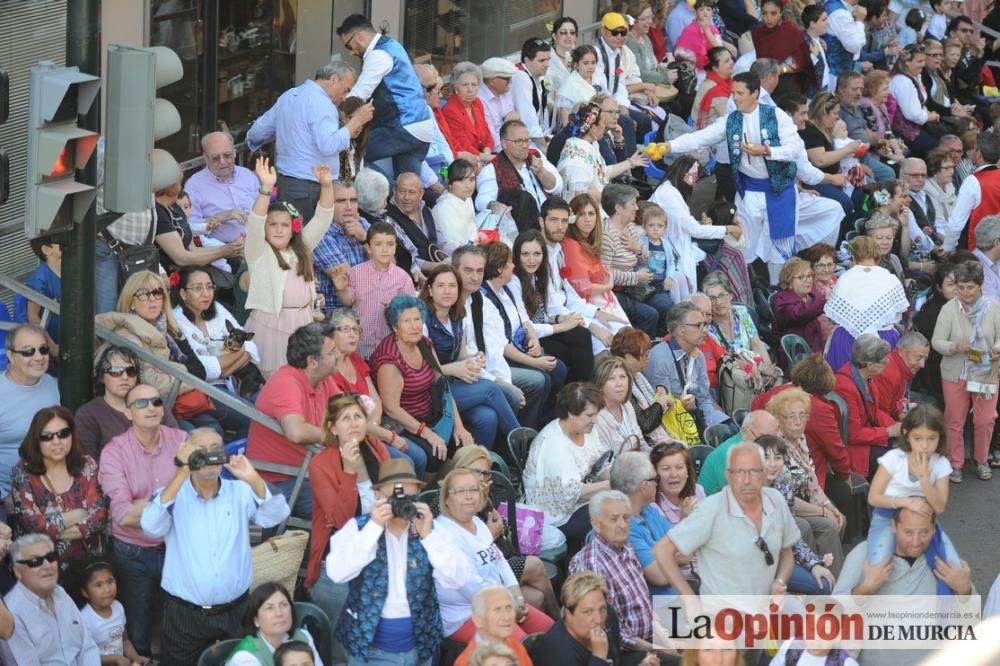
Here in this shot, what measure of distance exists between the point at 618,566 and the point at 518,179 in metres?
4.64

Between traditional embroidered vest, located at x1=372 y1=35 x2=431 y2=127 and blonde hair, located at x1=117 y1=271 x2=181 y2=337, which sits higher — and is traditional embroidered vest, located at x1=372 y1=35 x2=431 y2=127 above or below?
above

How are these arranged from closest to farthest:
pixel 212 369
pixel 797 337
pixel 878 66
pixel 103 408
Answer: pixel 103 408, pixel 212 369, pixel 797 337, pixel 878 66

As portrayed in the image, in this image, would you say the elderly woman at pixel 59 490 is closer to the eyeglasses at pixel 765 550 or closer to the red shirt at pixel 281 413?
the red shirt at pixel 281 413

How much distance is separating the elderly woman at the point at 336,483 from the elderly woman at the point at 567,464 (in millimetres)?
1542

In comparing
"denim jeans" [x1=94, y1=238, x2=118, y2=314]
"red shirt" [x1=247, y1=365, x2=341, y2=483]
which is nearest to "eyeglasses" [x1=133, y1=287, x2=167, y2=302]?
"denim jeans" [x1=94, y1=238, x2=118, y2=314]

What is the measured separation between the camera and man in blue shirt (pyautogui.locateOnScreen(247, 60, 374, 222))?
11.7 metres

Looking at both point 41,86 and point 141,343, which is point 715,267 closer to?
point 141,343

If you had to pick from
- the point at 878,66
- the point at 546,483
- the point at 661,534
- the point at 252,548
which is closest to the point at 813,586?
the point at 661,534

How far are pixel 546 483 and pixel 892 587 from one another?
2.15 metres

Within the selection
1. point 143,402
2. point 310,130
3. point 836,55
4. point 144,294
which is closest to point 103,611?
point 143,402

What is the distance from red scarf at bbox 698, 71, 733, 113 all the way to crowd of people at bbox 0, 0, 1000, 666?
7cm

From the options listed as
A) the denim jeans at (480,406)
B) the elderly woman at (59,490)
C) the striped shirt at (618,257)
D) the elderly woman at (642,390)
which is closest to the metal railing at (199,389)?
the elderly woman at (59,490)

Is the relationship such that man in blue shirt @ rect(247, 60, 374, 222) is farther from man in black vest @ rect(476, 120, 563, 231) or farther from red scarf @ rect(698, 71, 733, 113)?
red scarf @ rect(698, 71, 733, 113)

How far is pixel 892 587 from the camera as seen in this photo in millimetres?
8969
